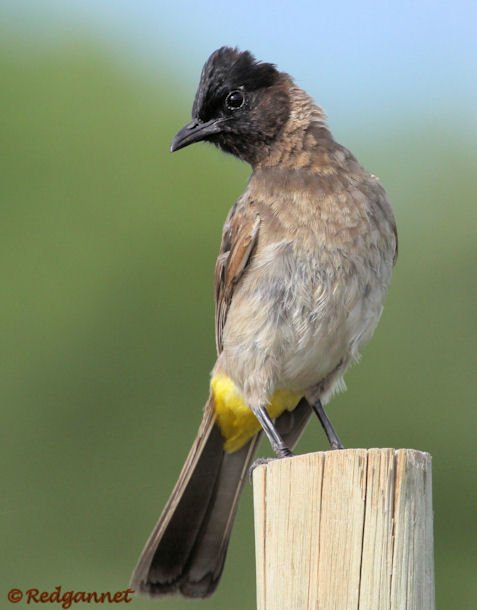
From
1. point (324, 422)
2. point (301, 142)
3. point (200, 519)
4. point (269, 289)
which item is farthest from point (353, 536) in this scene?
point (301, 142)

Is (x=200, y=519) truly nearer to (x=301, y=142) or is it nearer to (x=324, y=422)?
(x=324, y=422)

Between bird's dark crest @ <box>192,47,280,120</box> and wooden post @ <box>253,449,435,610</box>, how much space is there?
90.6 inches

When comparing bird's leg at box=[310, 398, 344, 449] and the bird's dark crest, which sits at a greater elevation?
the bird's dark crest

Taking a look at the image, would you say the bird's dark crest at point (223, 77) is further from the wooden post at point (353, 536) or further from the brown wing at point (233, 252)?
the wooden post at point (353, 536)

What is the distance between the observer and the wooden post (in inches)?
116

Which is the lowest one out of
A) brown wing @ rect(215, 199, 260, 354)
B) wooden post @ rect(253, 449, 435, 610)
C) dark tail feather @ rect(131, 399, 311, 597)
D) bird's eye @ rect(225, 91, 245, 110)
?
wooden post @ rect(253, 449, 435, 610)

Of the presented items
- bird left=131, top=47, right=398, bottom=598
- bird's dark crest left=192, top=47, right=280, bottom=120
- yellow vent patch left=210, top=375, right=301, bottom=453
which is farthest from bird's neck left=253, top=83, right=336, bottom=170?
yellow vent patch left=210, top=375, right=301, bottom=453

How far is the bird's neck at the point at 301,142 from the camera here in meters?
4.94

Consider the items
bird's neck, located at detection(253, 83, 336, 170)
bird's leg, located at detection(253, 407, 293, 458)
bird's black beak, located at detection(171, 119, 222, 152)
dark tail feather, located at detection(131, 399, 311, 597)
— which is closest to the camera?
dark tail feather, located at detection(131, 399, 311, 597)

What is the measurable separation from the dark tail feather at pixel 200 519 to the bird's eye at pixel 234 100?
124 centimetres

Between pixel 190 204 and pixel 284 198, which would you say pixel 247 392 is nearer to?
pixel 284 198

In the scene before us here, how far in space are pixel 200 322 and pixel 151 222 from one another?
0.68 metres

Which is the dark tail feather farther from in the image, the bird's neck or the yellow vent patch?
the bird's neck

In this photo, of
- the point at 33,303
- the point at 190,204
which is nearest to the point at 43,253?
the point at 33,303
